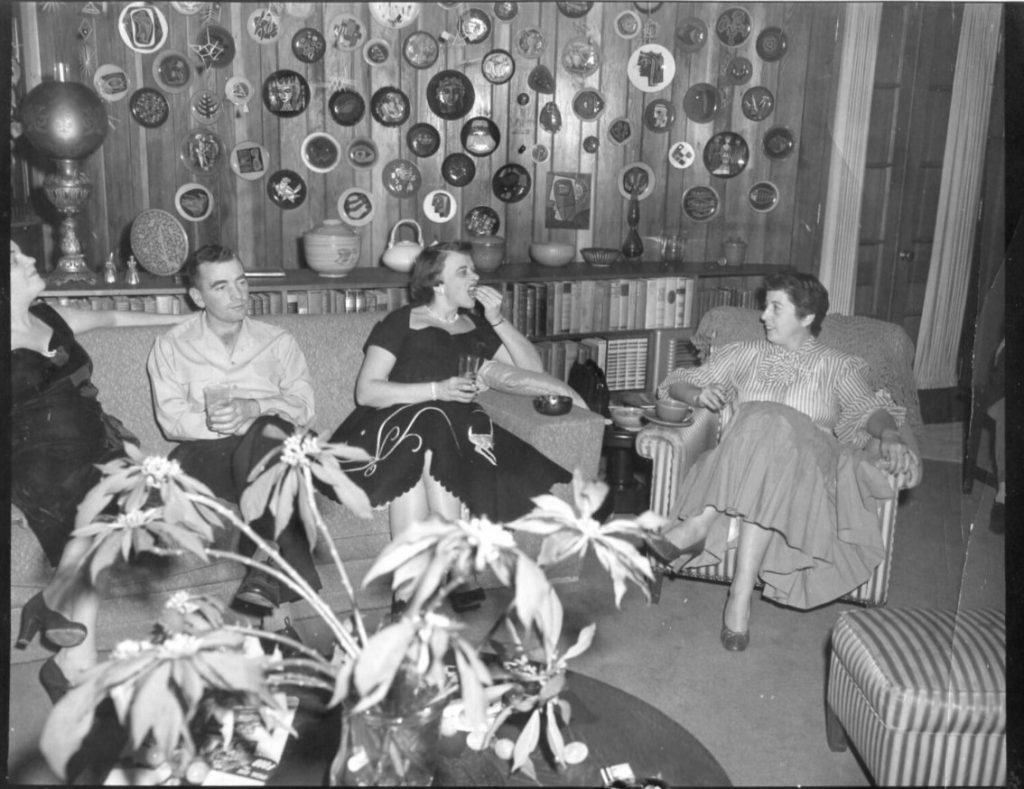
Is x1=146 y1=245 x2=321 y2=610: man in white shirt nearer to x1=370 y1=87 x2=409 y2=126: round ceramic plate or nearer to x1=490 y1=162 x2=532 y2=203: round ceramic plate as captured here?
x1=370 y1=87 x2=409 y2=126: round ceramic plate

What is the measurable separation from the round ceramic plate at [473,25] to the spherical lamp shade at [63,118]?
4.52ft

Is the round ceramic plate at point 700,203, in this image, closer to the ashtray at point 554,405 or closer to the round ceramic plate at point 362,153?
the round ceramic plate at point 362,153

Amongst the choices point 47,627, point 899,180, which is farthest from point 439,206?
point 47,627

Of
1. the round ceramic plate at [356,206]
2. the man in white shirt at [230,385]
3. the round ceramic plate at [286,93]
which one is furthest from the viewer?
the round ceramic plate at [356,206]

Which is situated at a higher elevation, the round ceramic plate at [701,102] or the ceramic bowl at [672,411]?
the round ceramic plate at [701,102]

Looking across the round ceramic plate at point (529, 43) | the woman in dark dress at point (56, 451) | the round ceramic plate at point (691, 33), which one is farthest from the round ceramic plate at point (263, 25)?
the round ceramic plate at point (691, 33)

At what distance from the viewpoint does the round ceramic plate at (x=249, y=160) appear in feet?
10.5

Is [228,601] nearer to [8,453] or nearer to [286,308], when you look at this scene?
[8,453]

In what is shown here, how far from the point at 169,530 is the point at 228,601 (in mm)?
1253

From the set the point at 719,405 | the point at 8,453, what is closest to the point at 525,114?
the point at 719,405

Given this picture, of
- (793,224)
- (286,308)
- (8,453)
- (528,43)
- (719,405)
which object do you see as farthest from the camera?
(793,224)

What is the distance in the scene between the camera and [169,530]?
3.27 ft

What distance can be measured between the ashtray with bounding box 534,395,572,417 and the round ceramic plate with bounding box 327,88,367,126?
142 cm

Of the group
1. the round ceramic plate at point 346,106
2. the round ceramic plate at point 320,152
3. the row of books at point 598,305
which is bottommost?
the row of books at point 598,305
